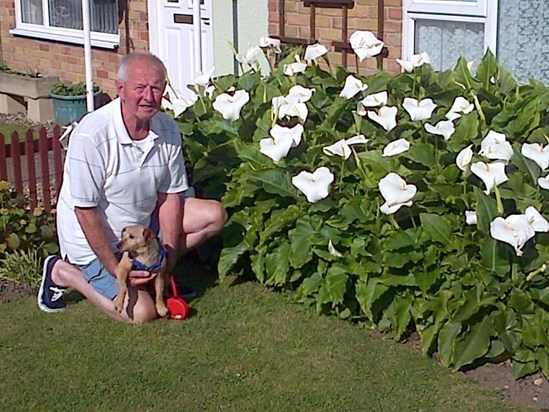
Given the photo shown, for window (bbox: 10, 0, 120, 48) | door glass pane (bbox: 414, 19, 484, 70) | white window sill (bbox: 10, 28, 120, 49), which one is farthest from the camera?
window (bbox: 10, 0, 120, 48)

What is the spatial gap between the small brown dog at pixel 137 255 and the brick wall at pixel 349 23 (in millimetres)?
3514

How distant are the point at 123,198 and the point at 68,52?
785cm

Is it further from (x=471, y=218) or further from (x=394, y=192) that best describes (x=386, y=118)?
(x=471, y=218)

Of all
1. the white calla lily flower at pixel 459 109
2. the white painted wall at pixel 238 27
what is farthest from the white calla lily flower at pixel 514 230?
Result: the white painted wall at pixel 238 27

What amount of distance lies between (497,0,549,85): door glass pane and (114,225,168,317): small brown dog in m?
3.41

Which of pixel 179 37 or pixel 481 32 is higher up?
pixel 481 32

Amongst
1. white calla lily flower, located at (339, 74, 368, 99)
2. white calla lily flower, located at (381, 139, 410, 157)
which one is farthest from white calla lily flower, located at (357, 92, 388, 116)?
white calla lily flower, located at (381, 139, 410, 157)

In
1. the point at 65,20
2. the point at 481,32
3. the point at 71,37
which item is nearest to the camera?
the point at 481,32

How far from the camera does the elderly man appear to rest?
17.5 feet

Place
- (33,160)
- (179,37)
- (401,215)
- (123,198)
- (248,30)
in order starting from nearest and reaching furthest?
1. (401,215)
2. (123,198)
3. (33,160)
4. (248,30)
5. (179,37)

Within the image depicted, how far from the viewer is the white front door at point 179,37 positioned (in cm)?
1068

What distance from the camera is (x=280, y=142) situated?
5.53 meters

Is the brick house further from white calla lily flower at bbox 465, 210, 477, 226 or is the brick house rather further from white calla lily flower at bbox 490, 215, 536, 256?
white calla lily flower at bbox 490, 215, 536, 256

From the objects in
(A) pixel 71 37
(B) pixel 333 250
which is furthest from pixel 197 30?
(B) pixel 333 250
